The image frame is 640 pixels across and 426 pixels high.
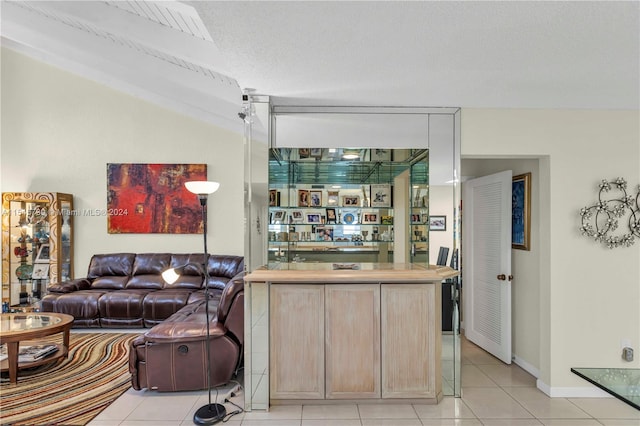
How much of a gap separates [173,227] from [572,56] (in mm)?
5167

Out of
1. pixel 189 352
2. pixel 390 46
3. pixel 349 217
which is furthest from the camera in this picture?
pixel 349 217

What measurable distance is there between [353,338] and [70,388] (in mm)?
2370

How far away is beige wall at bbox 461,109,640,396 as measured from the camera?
317 cm

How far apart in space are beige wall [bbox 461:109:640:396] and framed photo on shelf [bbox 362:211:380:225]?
1399 mm

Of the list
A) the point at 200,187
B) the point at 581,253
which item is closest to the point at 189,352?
the point at 200,187

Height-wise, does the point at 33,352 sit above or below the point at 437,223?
below

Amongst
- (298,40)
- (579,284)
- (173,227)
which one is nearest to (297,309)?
(298,40)

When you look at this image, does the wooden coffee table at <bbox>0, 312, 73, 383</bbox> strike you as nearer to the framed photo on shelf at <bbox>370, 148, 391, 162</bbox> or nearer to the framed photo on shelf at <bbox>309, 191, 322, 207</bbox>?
the framed photo on shelf at <bbox>309, 191, 322, 207</bbox>

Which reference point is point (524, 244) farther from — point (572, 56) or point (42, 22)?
point (42, 22)

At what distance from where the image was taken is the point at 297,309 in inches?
117

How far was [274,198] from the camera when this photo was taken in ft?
11.7

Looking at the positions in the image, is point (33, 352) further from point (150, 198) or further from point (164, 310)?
point (150, 198)

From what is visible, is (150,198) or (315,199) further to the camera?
(150,198)

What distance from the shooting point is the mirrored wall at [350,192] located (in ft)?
10.1
